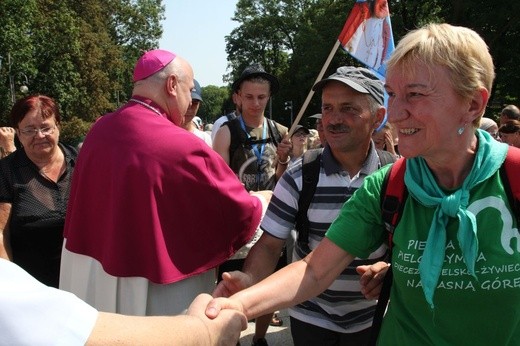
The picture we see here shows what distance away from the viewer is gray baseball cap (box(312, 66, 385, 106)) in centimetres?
257

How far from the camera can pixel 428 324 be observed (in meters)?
1.76

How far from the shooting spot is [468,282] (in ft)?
5.52

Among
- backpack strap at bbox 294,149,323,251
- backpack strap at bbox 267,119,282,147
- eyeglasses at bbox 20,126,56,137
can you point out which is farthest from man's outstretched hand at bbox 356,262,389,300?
backpack strap at bbox 267,119,282,147

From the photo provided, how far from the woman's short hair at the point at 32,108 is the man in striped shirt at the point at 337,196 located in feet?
6.34

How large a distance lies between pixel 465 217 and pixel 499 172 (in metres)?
0.20

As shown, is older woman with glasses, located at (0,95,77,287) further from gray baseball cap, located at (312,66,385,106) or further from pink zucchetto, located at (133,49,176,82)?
gray baseball cap, located at (312,66,385,106)

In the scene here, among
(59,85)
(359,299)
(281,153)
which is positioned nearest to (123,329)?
(359,299)

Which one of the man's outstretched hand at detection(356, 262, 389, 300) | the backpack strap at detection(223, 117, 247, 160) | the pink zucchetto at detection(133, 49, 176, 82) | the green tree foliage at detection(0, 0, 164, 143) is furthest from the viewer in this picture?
the green tree foliage at detection(0, 0, 164, 143)

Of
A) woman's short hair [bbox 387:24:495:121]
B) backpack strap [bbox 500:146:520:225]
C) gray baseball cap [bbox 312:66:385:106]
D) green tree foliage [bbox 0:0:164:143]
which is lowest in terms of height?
green tree foliage [bbox 0:0:164:143]

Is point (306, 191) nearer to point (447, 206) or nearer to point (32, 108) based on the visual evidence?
point (447, 206)

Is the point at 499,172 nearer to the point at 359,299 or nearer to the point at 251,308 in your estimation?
the point at 251,308

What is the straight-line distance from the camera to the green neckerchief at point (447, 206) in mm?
1666

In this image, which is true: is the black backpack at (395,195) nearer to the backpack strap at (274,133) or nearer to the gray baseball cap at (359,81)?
the gray baseball cap at (359,81)

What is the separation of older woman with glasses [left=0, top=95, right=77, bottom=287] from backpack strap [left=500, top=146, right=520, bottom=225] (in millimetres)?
2691
